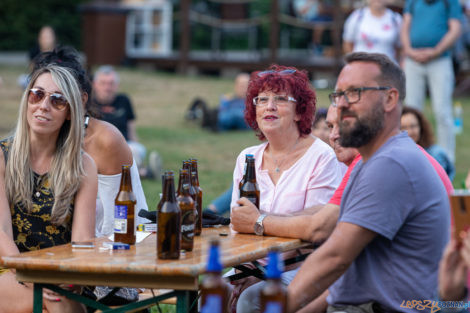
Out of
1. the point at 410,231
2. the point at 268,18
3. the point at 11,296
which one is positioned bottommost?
the point at 11,296

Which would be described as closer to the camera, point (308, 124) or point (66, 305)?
point (66, 305)

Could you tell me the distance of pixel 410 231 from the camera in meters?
3.07

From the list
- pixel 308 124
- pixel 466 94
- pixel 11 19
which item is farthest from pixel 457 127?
pixel 11 19

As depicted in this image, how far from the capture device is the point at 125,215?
11.6 ft

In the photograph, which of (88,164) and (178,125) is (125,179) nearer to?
(88,164)

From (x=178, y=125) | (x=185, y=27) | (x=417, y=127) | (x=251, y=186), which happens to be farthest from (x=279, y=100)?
(x=185, y=27)

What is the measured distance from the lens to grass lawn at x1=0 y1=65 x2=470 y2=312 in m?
10.9

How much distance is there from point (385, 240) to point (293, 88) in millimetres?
1670

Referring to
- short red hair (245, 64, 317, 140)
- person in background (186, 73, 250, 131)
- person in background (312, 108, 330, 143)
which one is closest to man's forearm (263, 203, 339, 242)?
short red hair (245, 64, 317, 140)

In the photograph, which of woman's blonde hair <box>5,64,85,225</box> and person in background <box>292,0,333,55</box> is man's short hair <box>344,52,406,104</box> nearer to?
woman's blonde hair <box>5,64,85,225</box>

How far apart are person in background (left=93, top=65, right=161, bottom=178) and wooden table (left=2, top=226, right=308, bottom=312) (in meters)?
6.53

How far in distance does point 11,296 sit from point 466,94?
16795 millimetres

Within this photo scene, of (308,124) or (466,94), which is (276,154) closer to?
(308,124)

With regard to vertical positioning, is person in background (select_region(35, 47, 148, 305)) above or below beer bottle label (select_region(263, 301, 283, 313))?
above
